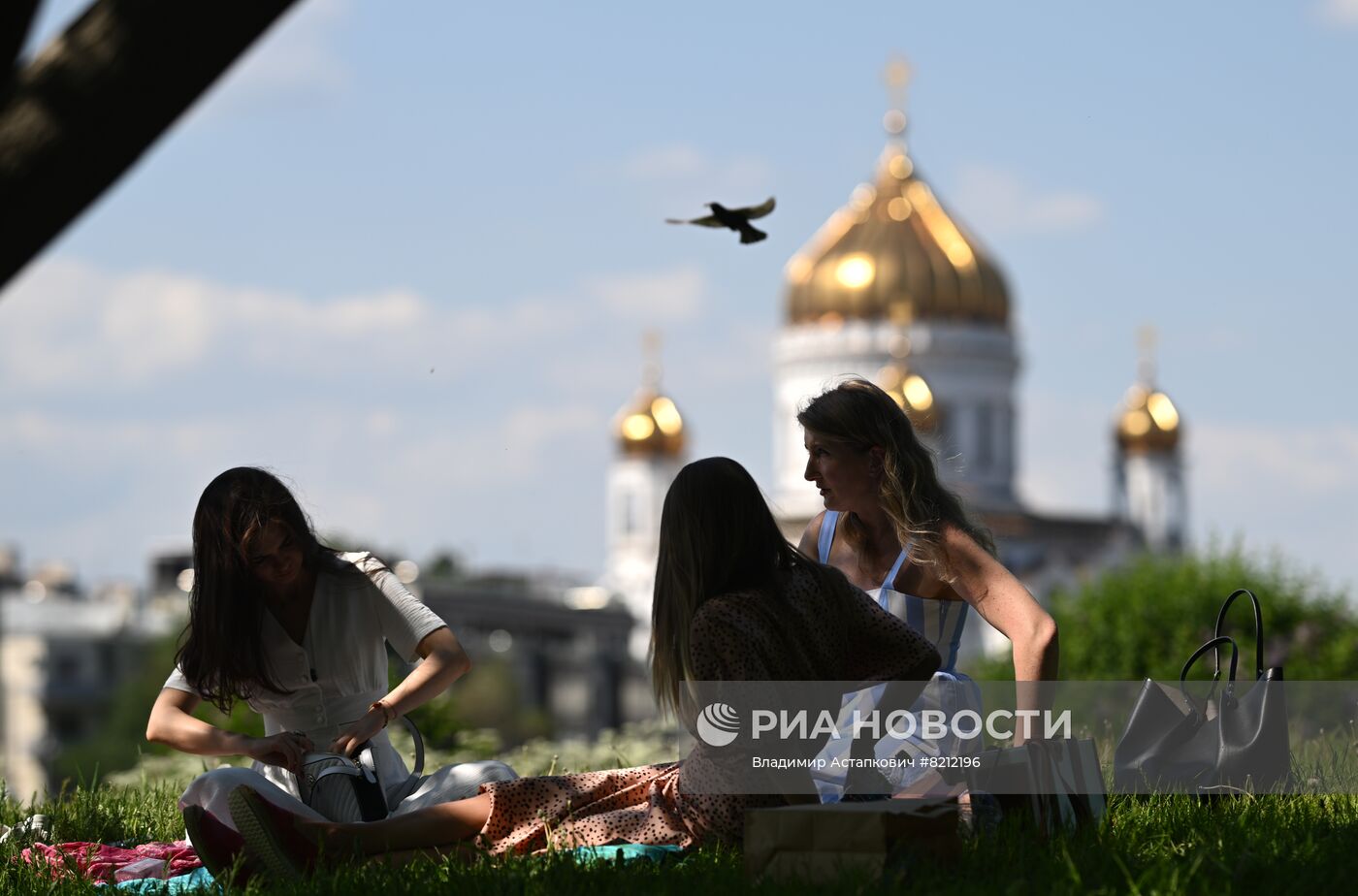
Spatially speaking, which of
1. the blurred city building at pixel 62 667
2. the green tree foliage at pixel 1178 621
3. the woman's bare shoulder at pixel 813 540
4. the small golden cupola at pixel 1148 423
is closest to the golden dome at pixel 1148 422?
the small golden cupola at pixel 1148 423

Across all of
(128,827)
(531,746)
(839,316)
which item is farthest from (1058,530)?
(128,827)

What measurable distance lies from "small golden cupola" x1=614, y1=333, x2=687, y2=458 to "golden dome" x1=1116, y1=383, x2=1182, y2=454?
1208 centimetres

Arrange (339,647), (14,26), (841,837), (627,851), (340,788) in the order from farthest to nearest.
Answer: (339,647) → (340,788) → (627,851) → (841,837) → (14,26)

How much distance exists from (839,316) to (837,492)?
55904 mm

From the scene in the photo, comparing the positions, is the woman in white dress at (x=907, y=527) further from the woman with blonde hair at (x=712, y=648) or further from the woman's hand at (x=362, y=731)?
the woman's hand at (x=362, y=731)

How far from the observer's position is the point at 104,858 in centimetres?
497

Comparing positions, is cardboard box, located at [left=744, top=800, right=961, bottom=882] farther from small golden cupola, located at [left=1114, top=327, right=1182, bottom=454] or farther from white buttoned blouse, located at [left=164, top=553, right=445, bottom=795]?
small golden cupola, located at [left=1114, top=327, right=1182, bottom=454]

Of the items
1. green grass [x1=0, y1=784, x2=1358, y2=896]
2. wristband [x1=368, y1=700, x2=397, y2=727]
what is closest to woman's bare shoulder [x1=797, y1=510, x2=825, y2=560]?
green grass [x1=0, y1=784, x2=1358, y2=896]

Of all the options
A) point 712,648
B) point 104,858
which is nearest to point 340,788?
point 104,858

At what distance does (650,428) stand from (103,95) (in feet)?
201

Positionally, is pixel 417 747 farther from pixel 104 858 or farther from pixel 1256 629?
pixel 1256 629

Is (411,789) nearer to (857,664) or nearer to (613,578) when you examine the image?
(857,664)

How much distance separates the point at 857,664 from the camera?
4.46 metres

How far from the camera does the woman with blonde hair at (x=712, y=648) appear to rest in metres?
4.35
